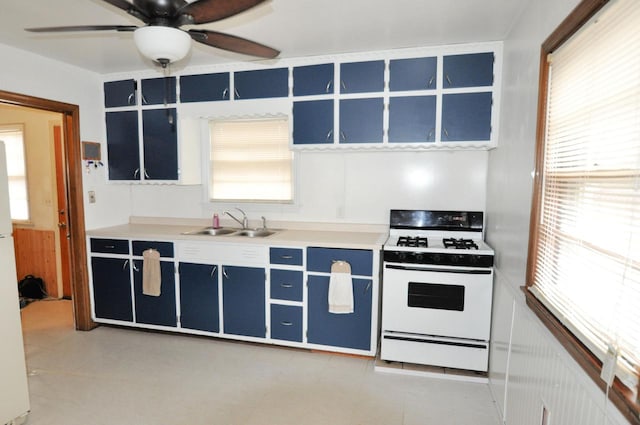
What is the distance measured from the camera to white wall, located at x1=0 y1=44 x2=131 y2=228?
9.52 ft

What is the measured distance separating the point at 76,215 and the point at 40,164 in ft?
4.81

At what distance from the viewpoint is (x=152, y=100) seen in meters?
3.48

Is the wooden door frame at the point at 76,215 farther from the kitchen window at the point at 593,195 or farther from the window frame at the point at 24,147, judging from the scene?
the kitchen window at the point at 593,195

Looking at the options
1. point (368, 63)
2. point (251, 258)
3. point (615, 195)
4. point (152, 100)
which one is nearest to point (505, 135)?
point (368, 63)

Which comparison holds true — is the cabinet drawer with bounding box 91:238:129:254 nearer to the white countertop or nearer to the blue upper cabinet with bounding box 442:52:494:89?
the white countertop

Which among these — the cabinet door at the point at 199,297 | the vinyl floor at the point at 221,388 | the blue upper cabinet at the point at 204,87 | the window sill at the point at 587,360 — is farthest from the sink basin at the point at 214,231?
the window sill at the point at 587,360

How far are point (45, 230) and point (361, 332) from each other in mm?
4030

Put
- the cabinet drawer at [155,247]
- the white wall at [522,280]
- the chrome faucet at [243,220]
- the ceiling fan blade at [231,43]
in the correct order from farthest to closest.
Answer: the chrome faucet at [243,220] → the cabinet drawer at [155,247] → the ceiling fan blade at [231,43] → the white wall at [522,280]

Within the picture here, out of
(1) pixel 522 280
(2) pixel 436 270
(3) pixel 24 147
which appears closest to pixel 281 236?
(2) pixel 436 270

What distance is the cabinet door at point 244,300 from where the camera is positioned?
3.06 m

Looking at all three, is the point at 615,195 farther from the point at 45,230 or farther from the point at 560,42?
the point at 45,230

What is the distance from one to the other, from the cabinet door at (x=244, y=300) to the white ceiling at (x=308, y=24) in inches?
72.7

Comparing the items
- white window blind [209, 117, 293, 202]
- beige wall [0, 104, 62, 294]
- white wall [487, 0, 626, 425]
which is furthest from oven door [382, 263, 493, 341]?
beige wall [0, 104, 62, 294]

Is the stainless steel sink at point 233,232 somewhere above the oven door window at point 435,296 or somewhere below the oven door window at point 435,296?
above
